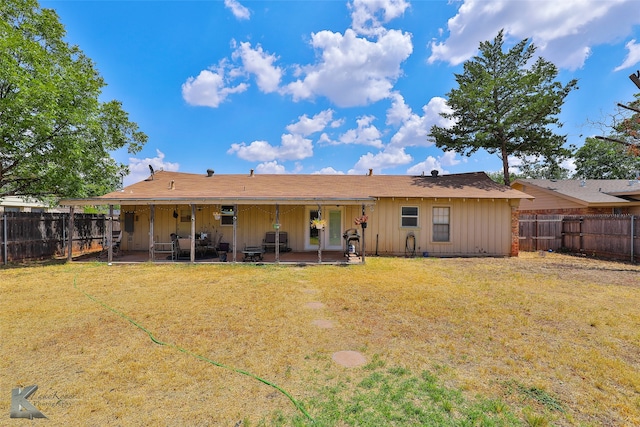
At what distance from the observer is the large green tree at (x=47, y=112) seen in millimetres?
8961

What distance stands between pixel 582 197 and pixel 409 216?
1128cm

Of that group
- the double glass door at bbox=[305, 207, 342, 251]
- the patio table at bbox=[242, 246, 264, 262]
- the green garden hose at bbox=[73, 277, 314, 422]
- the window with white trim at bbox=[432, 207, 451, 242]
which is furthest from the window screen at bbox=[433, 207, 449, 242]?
the green garden hose at bbox=[73, 277, 314, 422]

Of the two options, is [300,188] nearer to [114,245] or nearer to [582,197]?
[114,245]

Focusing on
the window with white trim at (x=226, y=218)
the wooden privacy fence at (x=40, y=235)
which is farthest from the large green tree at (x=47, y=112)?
the window with white trim at (x=226, y=218)

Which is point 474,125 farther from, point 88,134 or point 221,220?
point 88,134

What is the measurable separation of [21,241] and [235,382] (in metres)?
12.3

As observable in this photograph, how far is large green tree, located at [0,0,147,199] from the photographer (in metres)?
8.96

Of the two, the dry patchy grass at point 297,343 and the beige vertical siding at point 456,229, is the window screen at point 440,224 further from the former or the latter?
the dry patchy grass at point 297,343

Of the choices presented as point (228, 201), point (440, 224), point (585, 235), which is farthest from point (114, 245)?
point (585, 235)

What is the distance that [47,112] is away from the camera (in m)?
9.09

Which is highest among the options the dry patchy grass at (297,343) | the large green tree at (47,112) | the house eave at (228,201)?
the large green tree at (47,112)

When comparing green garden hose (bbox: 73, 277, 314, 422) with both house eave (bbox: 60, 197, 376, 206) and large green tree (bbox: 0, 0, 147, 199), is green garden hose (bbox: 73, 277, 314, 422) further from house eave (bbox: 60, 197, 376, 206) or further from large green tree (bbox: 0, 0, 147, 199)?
large green tree (bbox: 0, 0, 147, 199)

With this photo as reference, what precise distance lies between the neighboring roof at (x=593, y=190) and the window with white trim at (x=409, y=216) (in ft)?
33.6

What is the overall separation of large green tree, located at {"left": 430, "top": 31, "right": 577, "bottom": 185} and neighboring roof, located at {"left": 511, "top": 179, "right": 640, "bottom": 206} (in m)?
1.88
